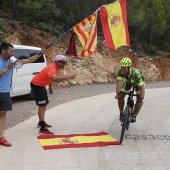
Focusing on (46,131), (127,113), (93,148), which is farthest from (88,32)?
(93,148)

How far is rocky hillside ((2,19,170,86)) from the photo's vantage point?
53.0 feet

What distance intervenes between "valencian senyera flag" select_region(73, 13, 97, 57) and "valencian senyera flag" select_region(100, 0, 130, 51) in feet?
0.91

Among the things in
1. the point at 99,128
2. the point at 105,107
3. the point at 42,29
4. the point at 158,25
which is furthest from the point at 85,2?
the point at 99,128

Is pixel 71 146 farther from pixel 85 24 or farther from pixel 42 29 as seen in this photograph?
pixel 42 29

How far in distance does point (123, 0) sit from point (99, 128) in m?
3.30

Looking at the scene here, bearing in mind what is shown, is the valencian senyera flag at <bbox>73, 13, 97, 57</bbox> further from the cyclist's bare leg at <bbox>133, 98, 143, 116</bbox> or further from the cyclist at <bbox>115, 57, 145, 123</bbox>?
the cyclist's bare leg at <bbox>133, 98, 143, 116</bbox>

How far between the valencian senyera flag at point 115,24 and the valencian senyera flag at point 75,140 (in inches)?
95.5

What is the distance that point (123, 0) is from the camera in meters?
8.06

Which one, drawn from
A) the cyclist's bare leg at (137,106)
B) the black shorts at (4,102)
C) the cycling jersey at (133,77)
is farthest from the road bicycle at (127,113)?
the black shorts at (4,102)

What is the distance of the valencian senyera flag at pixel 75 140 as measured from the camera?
5939 millimetres

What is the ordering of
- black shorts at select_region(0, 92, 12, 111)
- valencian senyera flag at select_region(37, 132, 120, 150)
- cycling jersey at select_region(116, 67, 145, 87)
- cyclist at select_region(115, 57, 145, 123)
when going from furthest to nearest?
1. cycling jersey at select_region(116, 67, 145, 87)
2. cyclist at select_region(115, 57, 145, 123)
3. valencian senyera flag at select_region(37, 132, 120, 150)
4. black shorts at select_region(0, 92, 12, 111)

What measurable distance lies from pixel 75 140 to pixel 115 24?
3.24 m

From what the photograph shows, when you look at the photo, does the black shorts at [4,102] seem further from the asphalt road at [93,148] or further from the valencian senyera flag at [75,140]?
the valencian senyera flag at [75,140]

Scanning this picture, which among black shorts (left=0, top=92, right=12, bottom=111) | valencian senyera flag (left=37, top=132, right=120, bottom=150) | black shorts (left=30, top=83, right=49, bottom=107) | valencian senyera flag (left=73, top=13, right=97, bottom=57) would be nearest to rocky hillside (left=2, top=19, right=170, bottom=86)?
A: valencian senyera flag (left=73, top=13, right=97, bottom=57)
